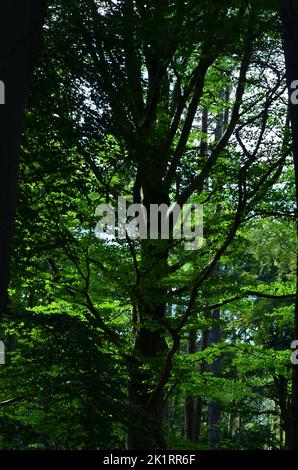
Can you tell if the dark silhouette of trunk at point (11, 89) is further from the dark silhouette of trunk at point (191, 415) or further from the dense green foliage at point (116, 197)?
the dark silhouette of trunk at point (191, 415)

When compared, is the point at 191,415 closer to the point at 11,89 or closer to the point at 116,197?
the point at 116,197

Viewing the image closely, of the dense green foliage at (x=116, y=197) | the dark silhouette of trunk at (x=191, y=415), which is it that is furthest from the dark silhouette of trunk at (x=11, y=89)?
the dark silhouette of trunk at (x=191, y=415)

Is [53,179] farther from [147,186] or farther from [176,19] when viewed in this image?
[147,186]

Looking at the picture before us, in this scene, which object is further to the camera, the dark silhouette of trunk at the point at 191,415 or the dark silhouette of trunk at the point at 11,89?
the dark silhouette of trunk at the point at 191,415

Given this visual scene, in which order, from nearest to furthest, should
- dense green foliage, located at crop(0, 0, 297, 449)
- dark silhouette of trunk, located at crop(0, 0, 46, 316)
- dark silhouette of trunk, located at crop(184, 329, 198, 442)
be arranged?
dark silhouette of trunk, located at crop(0, 0, 46, 316) → dense green foliage, located at crop(0, 0, 297, 449) → dark silhouette of trunk, located at crop(184, 329, 198, 442)

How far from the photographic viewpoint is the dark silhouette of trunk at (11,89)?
164 inches

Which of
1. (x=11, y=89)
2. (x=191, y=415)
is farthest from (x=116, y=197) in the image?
(x=191, y=415)

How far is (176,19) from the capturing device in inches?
268

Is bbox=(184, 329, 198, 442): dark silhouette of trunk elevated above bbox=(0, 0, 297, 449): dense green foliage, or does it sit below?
below

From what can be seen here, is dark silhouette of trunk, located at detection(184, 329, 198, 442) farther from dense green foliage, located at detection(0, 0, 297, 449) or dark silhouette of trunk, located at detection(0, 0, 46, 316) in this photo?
dark silhouette of trunk, located at detection(0, 0, 46, 316)

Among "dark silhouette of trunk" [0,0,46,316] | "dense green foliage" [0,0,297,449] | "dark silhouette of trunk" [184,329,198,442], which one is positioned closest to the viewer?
"dark silhouette of trunk" [0,0,46,316]

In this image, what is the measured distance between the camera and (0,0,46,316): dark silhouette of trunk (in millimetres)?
4168

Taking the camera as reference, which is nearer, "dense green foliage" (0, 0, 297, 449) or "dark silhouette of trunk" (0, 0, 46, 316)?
"dark silhouette of trunk" (0, 0, 46, 316)

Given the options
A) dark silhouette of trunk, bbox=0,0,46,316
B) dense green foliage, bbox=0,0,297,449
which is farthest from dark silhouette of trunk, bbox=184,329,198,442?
dark silhouette of trunk, bbox=0,0,46,316
